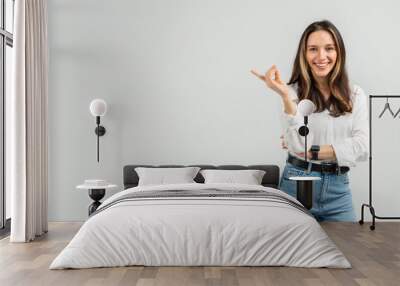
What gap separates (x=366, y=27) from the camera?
6.60 metres

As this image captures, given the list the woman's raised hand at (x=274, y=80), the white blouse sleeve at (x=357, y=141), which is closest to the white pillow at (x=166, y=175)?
the woman's raised hand at (x=274, y=80)

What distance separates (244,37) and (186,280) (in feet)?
12.3

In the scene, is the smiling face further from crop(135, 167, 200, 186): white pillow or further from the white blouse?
crop(135, 167, 200, 186): white pillow

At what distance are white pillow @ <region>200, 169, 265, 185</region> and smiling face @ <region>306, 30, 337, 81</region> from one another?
4.86 feet

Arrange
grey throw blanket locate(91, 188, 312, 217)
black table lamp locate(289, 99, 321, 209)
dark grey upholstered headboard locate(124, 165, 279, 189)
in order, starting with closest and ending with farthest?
grey throw blanket locate(91, 188, 312, 217) → black table lamp locate(289, 99, 321, 209) → dark grey upholstered headboard locate(124, 165, 279, 189)

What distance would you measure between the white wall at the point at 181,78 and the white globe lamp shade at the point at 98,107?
0.85 ft

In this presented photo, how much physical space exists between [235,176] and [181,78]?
1.45 m

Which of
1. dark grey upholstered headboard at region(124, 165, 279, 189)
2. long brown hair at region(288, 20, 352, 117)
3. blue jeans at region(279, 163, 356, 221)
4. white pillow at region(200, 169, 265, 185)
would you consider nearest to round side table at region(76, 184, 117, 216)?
dark grey upholstered headboard at region(124, 165, 279, 189)

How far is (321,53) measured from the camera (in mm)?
6621

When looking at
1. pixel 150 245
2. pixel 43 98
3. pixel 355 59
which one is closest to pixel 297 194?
pixel 355 59

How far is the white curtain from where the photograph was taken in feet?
17.3

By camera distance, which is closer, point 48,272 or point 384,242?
point 48,272

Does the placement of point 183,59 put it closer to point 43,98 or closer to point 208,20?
point 208,20

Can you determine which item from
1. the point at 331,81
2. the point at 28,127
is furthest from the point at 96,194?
the point at 331,81
